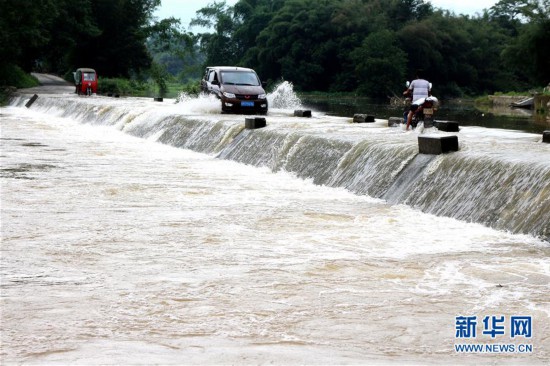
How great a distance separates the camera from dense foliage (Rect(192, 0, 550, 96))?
88688 millimetres

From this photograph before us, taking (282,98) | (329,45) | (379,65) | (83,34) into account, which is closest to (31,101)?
(282,98)

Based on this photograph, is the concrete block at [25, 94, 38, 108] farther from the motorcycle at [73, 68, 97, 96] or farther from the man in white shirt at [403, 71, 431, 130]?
the man in white shirt at [403, 71, 431, 130]

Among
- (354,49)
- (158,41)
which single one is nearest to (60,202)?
(158,41)

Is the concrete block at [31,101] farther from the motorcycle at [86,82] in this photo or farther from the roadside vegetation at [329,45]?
the roadside vegetation at [329,45]

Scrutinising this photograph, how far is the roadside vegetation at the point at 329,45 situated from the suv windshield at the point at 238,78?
31.3 m

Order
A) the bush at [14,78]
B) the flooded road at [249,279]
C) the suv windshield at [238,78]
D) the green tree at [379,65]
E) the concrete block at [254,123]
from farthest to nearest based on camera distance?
the green tree at [379,65], the bush at [14,78], the suv windshield at [238,78], the concrete block at [254,123], the flooded road at [249,279]

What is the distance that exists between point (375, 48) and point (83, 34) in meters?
37.5

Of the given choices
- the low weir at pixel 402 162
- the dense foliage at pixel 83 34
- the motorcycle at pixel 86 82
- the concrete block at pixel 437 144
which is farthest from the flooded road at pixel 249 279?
the dense foliage at pixel 83 34

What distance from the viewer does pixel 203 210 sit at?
11594mm

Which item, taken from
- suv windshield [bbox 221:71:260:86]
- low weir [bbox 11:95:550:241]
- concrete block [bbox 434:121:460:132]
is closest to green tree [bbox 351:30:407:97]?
suv windshield [bbox 221:71:260:86]

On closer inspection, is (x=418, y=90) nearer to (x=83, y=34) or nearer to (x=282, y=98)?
(x=282, y=98)

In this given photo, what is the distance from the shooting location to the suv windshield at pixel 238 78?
26953 millimetres

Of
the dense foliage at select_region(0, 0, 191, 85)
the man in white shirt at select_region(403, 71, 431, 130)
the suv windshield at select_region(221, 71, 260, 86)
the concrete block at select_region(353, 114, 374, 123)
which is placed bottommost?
the concrete block at select_region(353, 114, 374, 123)

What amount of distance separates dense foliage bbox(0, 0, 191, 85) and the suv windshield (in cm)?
2396
